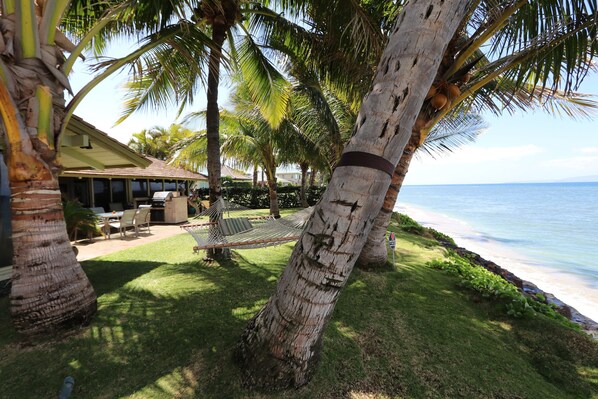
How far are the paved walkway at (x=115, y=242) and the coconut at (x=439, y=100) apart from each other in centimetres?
710

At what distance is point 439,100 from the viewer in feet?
12.4

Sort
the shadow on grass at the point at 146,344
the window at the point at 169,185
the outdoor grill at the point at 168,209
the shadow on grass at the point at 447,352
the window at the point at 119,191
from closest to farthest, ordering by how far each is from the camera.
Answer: the shadow on grass at the point at 146,344 < the shadow on grass at the point at 447,352 < the outdoor grill at the point at 168,209 < the window at the point at 119,191 < the window at the point at 169,185

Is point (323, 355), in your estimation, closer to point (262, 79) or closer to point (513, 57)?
point (513, 57)

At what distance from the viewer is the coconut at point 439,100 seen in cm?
374

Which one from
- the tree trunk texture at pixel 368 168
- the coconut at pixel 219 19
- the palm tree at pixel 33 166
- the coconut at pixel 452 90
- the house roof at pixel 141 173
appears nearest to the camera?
the tree trunk texture at pixel 368 168

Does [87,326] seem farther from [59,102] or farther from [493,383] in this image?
[493,383]

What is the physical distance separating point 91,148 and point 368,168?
5.73 metres

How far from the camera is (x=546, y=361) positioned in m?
2.79

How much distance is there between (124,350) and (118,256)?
13.5 feet

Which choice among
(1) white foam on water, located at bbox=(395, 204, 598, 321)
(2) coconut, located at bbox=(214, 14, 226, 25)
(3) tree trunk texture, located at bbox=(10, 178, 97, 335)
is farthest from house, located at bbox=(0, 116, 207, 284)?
(1) white foam on water, located at bbox=(395, 204, 598, 321)

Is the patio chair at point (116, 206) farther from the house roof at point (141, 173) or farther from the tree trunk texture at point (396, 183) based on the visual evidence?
the tree trunk texture at point (396, 183)

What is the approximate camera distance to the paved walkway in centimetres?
641

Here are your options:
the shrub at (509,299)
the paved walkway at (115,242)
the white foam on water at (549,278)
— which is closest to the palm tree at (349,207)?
the shrub at (509,299)

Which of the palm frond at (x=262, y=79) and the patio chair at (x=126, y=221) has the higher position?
the palm frond at (x=262, y=79)
